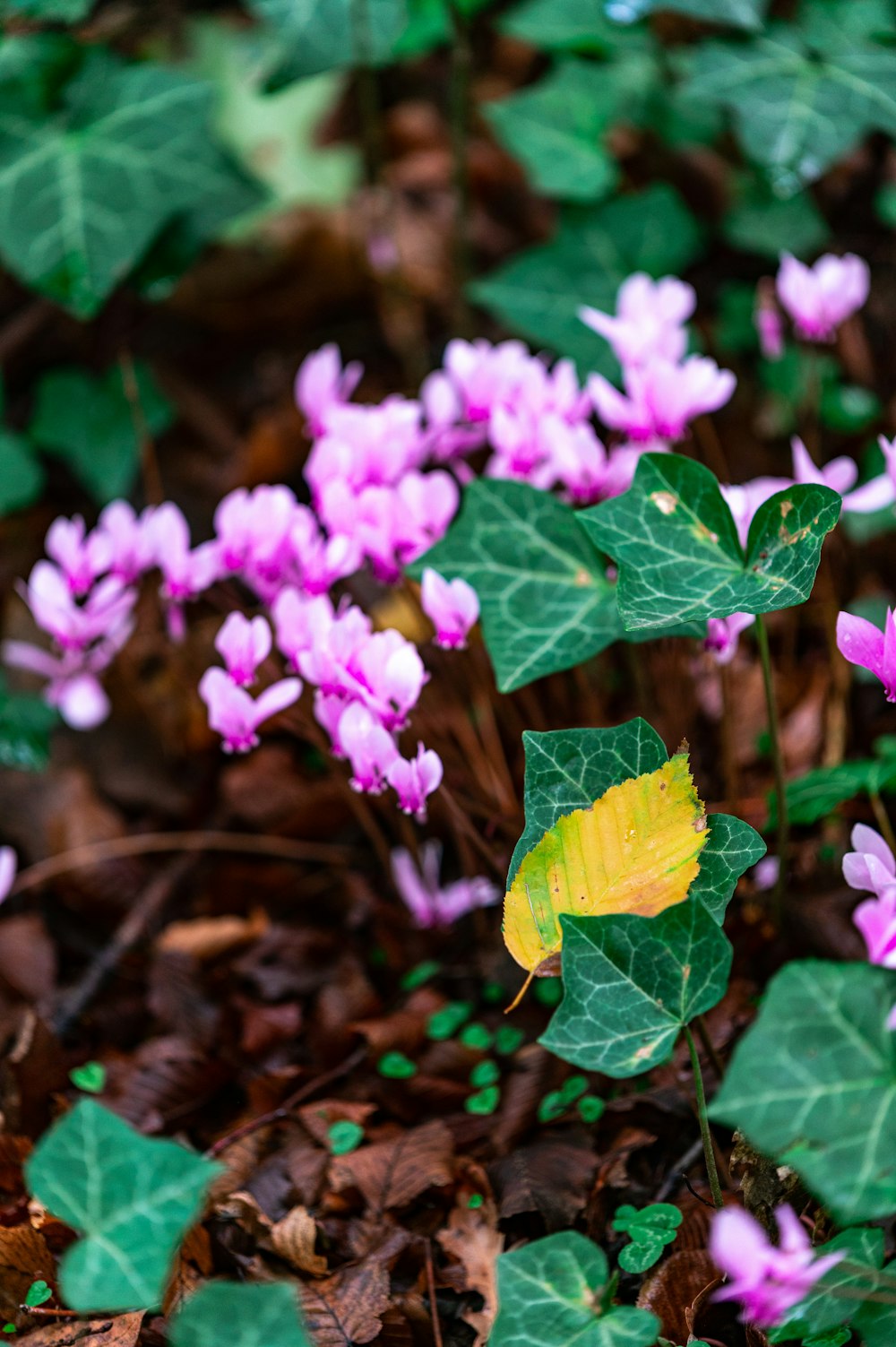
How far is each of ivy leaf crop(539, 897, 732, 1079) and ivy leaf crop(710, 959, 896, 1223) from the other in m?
0.11

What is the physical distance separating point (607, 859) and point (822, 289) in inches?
41.0

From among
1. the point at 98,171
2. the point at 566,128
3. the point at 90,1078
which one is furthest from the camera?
the point at 566,128

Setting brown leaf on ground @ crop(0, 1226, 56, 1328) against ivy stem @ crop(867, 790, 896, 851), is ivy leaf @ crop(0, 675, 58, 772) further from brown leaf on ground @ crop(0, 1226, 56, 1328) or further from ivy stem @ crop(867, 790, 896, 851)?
ivy stem @ crop(867, 790, 896, 851)

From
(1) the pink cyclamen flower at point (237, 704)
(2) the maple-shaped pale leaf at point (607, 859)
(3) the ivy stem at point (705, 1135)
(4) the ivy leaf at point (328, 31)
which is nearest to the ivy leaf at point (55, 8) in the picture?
(4) the ivy leaf at point (328, 31)

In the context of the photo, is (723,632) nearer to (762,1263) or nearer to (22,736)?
(762,1263)

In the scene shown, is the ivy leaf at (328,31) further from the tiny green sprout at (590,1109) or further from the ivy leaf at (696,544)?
the tiny green sprout at (590,1109)

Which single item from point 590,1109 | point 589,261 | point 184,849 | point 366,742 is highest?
point 366,742

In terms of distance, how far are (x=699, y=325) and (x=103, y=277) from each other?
121cm

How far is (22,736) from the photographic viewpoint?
1.89 meters

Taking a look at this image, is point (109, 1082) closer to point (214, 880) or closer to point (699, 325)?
point (214, 880)

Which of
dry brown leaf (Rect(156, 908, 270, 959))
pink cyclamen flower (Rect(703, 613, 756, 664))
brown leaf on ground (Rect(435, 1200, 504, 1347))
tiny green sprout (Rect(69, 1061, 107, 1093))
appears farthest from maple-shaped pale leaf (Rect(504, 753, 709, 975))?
dry brown leaf (Rect(156, 908, 270, 959))

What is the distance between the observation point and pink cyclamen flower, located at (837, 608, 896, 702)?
116 cm

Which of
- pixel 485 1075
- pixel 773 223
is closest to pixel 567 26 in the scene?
pixel 773 223

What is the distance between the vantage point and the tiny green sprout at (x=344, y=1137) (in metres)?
1.45
